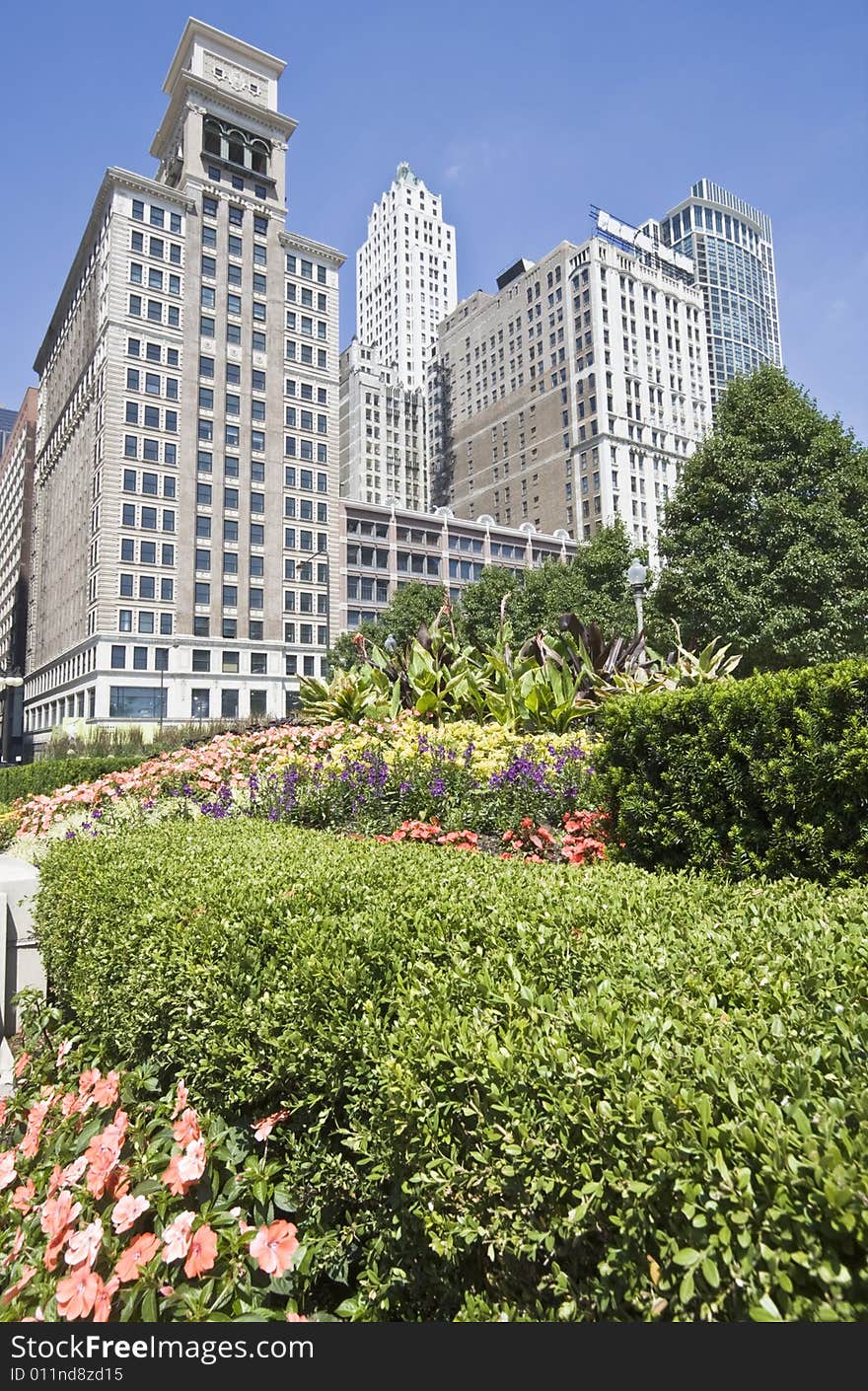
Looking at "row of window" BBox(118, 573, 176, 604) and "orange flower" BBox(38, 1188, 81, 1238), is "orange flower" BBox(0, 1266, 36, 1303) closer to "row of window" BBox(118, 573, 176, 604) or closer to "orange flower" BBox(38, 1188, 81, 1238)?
"orange flower" BBox(38, 1188, 81, 1238)

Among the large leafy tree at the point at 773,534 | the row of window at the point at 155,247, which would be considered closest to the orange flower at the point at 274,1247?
the large leafy tree at the point at 773,534

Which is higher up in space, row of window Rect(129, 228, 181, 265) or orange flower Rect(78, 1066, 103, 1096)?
row of window Rect(129, 228, 181, 265)

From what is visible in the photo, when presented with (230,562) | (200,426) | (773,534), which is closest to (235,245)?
(200,426)

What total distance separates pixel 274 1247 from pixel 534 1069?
989 mm

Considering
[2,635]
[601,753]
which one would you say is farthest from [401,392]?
[601,753]

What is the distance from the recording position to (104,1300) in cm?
210

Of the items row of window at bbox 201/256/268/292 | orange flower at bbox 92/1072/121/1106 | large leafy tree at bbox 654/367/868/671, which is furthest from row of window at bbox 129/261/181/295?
orange flower at bbox 92/1072/121/1106

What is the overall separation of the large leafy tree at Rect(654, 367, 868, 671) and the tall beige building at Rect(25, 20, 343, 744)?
125 feet

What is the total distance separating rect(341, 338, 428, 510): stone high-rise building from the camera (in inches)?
4569

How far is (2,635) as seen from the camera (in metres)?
103

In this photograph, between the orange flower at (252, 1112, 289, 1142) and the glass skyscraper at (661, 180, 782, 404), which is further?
the glass skyscraper at (661, 180, 782, 404)

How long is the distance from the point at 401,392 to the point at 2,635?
2740 inches

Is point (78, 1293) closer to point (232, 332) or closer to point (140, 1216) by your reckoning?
point (140, 1216)

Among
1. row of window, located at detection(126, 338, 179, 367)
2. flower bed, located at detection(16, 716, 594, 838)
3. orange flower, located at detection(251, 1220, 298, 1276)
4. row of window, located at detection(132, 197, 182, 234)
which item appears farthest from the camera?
row of window, located at detection(132, 197, 182, 234)
